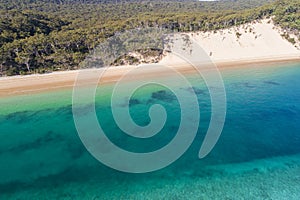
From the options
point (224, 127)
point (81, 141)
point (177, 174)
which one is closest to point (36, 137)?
point (81, 141)

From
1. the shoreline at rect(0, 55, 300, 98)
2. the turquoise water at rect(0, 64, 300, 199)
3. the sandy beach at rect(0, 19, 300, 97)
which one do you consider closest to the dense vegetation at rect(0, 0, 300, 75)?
the shoreline at rect(0, 55, 300, 98)

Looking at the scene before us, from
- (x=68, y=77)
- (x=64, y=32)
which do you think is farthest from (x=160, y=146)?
(x=64, y=32)

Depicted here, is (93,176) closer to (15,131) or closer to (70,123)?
(70,123)

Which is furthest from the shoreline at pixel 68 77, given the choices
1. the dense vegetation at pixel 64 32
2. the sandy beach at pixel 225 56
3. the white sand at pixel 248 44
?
the dense vegetation at pixel 64 32

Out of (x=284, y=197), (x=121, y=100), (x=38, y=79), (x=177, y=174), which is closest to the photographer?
(x=284, y=197)

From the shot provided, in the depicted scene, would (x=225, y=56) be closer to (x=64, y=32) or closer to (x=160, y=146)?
(x=64, y=32)

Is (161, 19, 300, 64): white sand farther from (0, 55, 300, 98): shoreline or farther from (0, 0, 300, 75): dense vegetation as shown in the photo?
(0, 0, 300, 75): dense vegetation

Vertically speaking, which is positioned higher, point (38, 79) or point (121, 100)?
point (38, 79)
